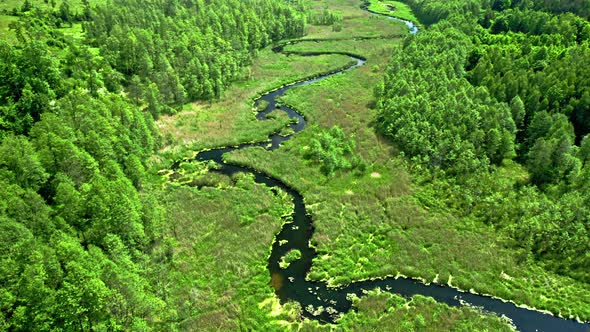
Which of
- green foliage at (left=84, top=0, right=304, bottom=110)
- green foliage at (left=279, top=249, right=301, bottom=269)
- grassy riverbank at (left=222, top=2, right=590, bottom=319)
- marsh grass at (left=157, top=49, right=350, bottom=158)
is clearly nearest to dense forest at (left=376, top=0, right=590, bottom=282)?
grassy riverbank at (left=222, top=2, right=590, bottom=319)

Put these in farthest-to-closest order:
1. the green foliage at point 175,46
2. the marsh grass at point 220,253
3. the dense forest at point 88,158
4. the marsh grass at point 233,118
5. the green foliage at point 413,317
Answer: the green foliage at point 175,46, the marsh grass at point 233,118, the marsh grass at point 220,253, the green foliage at point 413,317, the dense forest at point 88,158

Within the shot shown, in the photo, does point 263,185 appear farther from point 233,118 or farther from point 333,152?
point 233,118

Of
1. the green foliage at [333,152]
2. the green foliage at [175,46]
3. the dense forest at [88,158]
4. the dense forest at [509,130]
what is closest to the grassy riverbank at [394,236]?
the green foliage at [333,152]

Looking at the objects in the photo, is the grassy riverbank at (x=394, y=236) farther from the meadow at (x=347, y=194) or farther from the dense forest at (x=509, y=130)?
the dense forest at (x=509, y=130)

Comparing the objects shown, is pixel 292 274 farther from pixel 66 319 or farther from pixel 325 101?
pixel 325 101

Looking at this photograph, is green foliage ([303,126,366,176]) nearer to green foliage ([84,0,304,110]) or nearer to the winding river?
the winding river

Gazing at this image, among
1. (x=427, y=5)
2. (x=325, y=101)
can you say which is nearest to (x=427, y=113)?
(x=325, y=101)
